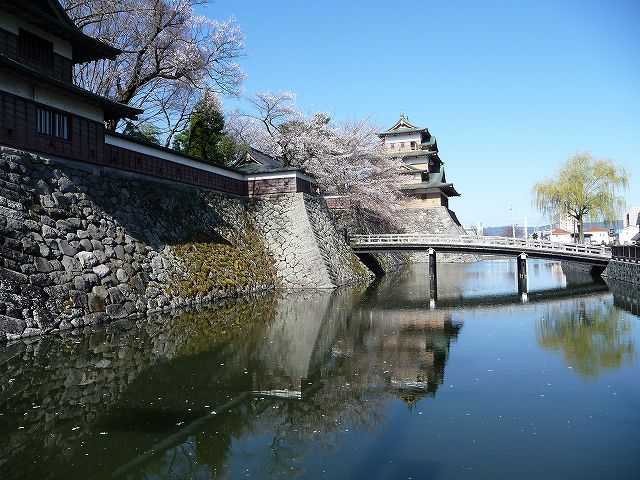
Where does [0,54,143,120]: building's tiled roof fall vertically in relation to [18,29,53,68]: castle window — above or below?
below

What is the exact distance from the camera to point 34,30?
13352 mm

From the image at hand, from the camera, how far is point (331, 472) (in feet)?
16.0

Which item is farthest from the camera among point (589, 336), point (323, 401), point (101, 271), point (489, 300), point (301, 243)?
point (301, 243)

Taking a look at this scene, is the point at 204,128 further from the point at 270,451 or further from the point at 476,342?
the point at 270,451

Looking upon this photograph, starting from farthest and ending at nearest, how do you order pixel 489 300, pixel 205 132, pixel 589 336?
pixel 205 132 → pixel 489 300 → pixel 589 336

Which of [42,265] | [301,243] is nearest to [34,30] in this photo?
[42,265]

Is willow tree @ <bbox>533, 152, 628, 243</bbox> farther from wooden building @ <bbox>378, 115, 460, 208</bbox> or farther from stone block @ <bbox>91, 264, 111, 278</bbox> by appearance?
stone block @ <bbox>91, 264, 111, 278</bbox>

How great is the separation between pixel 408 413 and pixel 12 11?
45.2 ft

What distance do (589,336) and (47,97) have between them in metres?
15.6

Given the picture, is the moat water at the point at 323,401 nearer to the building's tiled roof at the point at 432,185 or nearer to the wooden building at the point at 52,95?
the wooden building at the point at 52,95

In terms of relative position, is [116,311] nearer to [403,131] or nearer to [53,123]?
[53,123]

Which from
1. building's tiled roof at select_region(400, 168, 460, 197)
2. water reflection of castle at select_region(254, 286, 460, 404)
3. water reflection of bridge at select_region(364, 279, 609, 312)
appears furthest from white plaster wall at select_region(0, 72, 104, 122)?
building's tiled roof at select_region(400, 168, 460, 197)

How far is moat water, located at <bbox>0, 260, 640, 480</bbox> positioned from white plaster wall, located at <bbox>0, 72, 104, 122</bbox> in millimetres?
6483

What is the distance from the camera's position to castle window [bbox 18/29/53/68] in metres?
13.1
